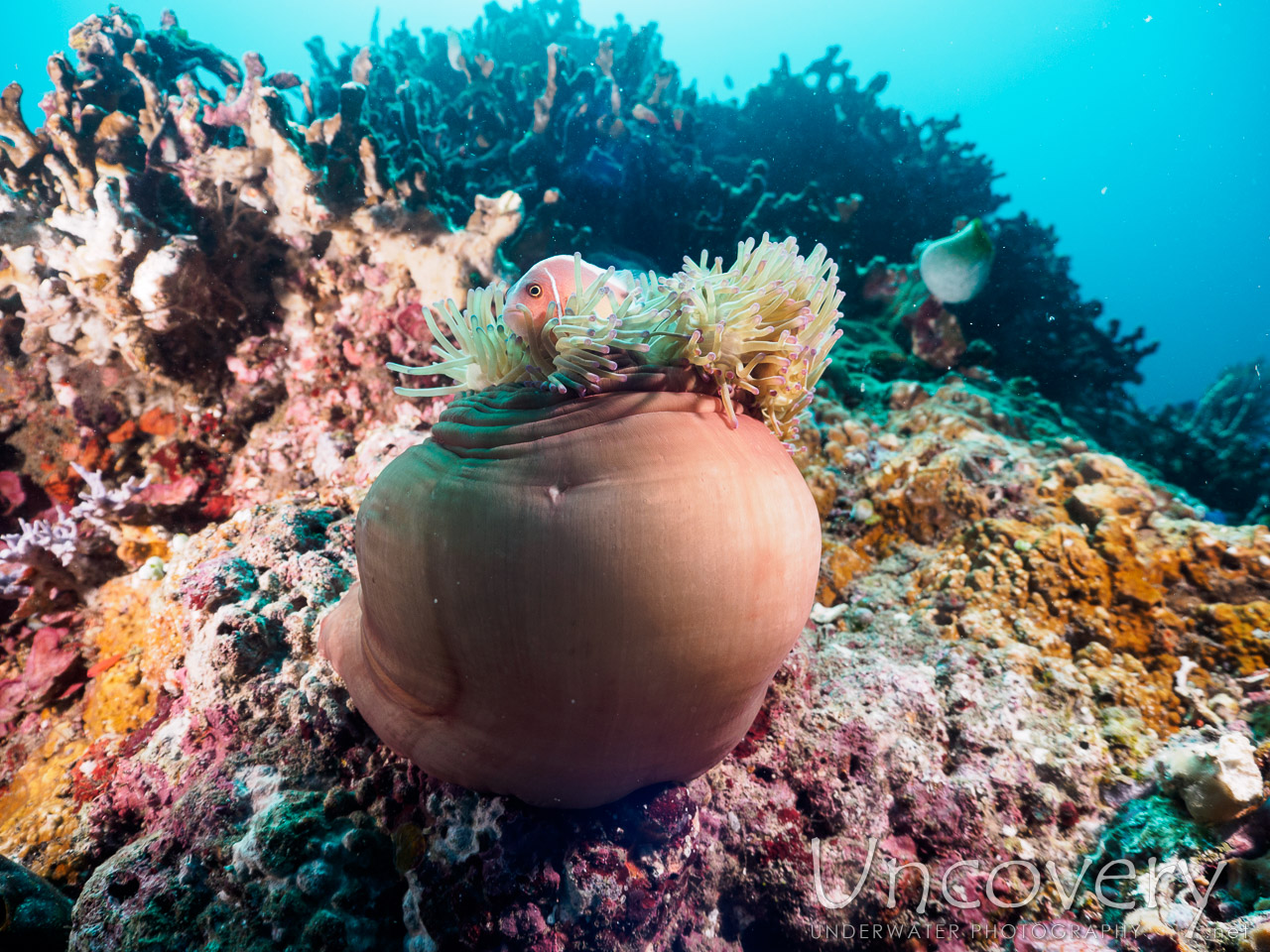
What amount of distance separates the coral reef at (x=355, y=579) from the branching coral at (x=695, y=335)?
0.41 ft

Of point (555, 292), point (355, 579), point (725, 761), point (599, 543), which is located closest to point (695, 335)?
point (555, 292)

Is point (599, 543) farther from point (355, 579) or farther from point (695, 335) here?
point (355, 579)

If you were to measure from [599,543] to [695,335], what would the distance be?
0.64m

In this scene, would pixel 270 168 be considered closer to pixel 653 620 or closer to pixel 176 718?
pixel 176 718

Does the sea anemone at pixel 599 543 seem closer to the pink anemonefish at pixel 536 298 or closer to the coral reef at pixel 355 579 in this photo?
the pink anemonefish at pixel 536 298

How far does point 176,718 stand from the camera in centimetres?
222

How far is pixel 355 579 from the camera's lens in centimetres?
247

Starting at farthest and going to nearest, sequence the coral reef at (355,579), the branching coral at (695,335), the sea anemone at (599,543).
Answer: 1. the coral reef at (355,579)
2. the branching coral at (695,335)
3. the sea anemone at (599,543)

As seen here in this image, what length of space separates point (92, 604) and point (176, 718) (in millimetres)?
1979

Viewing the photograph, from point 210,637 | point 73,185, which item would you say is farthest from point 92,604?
point 73,185

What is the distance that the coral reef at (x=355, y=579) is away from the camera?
5.47 feet

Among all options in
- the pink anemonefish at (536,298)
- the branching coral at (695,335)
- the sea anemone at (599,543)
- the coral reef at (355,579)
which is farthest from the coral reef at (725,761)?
the pink anemonefish at (536,298)

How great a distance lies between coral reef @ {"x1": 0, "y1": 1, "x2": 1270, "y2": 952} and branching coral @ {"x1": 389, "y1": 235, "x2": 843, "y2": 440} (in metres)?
0.12

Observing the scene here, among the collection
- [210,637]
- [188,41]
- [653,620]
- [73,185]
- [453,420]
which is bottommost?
[210,637]
